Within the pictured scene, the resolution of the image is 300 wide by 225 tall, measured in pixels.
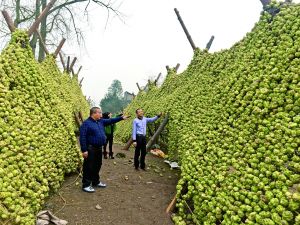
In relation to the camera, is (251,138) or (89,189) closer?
(251,138)

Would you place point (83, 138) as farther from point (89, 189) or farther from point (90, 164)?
point (89, 189)

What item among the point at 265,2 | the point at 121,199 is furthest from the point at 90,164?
the point at 265,2

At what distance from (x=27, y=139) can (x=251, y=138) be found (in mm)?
3530

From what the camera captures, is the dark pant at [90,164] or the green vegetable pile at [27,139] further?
the dark pant at [90,164]

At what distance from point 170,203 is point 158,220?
24.6 inches

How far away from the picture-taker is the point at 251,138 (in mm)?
4773

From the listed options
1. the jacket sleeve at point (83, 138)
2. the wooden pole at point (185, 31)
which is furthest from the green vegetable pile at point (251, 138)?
the wooden pole at point (185, 31)

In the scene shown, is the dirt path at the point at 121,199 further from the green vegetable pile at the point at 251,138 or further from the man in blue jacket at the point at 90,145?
the green vegetable pile at the point at 251,138

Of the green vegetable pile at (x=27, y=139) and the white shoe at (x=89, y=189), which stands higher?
the green vegetable pile at (x=27, y=139)

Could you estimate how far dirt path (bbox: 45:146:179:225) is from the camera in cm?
522

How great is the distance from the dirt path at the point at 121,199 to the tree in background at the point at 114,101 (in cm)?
5100

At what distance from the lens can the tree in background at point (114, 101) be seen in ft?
211

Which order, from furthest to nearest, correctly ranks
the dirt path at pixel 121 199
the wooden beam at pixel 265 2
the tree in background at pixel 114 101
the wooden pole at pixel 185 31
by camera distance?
the tree in background at pixel 114 101, the wooden pole at pixel 185 31, the wooden beam at pixel 265 2, the dirt path at pixel 121 199

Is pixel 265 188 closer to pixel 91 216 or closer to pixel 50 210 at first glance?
pixel 91 216
